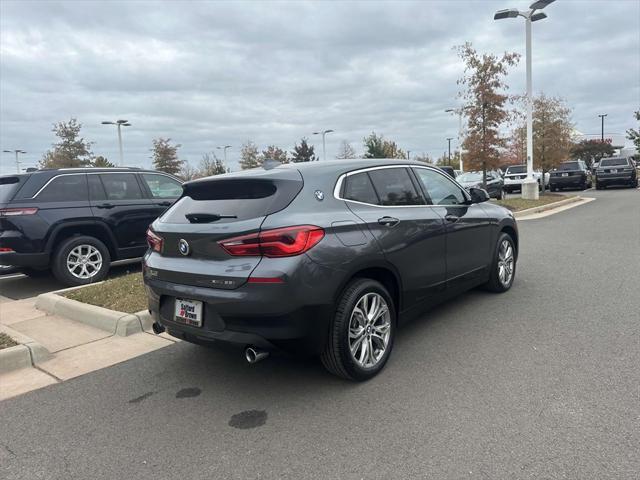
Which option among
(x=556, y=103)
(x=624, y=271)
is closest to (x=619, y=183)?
(x=556, y=103)

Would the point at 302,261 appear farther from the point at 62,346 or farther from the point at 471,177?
the point at 471,177

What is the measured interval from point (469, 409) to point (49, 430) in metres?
2.79

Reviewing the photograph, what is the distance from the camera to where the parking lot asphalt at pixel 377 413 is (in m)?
2.78

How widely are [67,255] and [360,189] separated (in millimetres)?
5051

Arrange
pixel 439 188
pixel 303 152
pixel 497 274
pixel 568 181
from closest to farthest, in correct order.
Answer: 1. pixel 439 188
2. pixel 497 274
3. pixel 568 181
4. pixel 303 152

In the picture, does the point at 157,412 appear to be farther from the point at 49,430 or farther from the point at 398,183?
the point at 398,183

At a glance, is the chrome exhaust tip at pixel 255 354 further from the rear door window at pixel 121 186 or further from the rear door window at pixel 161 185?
the rear door window at pixel 161 185

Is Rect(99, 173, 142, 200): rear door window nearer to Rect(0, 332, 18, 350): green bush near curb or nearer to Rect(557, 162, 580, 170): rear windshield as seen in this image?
Rect(0, 332, 18, 350): green bush near curb

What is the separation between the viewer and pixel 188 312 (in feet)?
11.8

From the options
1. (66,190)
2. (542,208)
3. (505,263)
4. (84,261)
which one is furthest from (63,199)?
(542,208)

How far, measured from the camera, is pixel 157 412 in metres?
3.51

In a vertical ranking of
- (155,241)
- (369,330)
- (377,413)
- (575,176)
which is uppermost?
(575,176)

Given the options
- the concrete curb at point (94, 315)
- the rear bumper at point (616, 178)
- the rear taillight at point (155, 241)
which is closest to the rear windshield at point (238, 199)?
the rear taillight at point (155, 241)

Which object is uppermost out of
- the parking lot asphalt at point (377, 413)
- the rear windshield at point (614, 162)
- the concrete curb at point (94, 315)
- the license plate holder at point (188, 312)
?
the rear windshield at point (614, 162)
